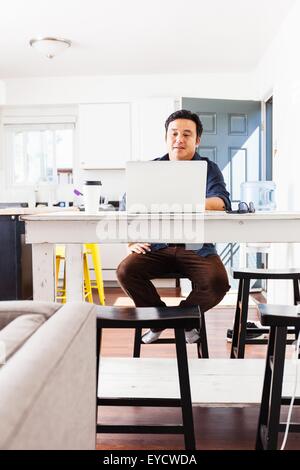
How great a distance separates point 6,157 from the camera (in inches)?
237

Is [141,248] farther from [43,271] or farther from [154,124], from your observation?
[154,124]

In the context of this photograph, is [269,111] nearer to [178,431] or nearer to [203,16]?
[203,16]

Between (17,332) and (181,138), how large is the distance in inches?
77.1

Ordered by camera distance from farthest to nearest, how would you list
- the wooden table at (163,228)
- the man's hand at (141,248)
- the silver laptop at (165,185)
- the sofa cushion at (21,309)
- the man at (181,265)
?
the man's hand at (141,248), the man at (181,265), the silver laptop at (165,185), the wooden table at (163,228), the sofa cushion at (21,309)

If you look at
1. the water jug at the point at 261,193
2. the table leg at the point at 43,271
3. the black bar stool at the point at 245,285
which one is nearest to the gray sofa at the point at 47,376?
the table leg at the point at 43,271

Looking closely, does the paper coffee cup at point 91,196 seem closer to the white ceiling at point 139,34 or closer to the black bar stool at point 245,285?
the black bar stool at point 245,285

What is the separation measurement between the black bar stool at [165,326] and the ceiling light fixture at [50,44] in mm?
3485

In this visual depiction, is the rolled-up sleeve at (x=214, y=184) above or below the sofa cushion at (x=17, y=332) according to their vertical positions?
above

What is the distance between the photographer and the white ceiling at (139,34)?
3648 mm

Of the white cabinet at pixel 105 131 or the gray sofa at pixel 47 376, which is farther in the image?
the white cabinet at pixel 105 131

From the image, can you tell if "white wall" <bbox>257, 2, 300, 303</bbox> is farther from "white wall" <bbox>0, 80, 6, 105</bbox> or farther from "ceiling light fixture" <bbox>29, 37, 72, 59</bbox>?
"white wall" <bbox>0, 80, 6, 105</bbox>

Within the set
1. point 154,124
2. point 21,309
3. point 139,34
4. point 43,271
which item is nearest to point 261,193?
point 154,124

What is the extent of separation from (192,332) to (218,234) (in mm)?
753

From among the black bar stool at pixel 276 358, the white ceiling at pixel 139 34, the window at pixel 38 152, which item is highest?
the white ceiling at pixel 139 34
